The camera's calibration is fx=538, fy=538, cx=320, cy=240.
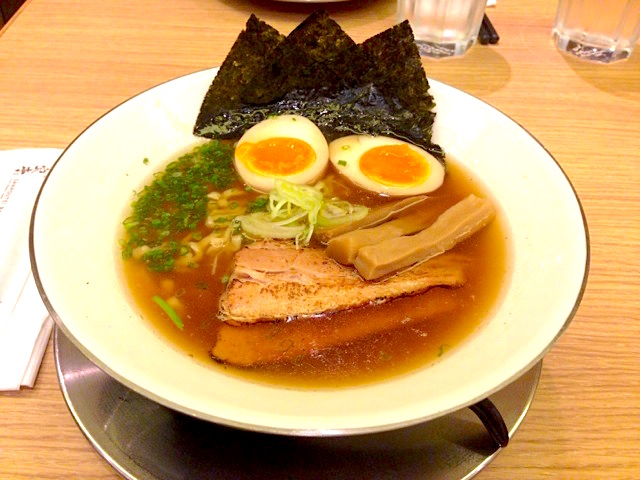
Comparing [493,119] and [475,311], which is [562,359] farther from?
[493,119]

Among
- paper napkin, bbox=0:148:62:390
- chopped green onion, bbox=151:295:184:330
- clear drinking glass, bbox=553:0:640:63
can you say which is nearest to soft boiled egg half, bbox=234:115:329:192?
chopped green onion, bbox=151:295:184:330

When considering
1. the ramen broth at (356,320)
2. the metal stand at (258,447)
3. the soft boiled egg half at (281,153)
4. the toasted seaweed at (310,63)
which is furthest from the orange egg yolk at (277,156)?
the metal stand at (258,447)

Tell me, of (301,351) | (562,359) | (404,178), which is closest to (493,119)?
(404,178)

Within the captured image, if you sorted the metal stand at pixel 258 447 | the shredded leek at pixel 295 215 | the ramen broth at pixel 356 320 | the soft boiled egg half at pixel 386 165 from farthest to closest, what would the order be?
the soft boiled egg half at pixel 386 165 < the shredded leek at pixel 295 215 < the ramen broth at pixel 356 320 < the metal stand at pixel 258 447

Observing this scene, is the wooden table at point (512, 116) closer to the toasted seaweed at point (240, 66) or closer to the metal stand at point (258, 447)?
the metal stand at point (258, 447)

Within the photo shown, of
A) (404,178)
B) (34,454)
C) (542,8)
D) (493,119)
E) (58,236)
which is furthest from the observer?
(542,8)
